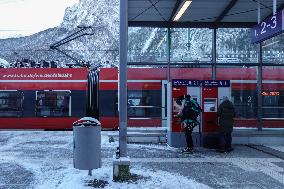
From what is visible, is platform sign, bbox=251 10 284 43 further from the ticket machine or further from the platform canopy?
the ticket machine

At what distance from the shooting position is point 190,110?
38.2ft

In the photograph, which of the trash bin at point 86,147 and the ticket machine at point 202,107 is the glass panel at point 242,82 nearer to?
the ticket machine at point 202,107

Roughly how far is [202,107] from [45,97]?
9082mm

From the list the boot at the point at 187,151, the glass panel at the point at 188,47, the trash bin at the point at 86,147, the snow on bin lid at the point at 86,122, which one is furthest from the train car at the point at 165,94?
the trash bin at the point at 86,147

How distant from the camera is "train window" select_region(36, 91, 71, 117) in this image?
1908 cm

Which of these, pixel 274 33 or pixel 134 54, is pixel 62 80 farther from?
pixel 274 33

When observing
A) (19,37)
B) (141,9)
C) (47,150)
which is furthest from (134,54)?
(19,37)

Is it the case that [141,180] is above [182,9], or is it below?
below

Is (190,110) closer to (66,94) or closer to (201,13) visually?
(201,13)

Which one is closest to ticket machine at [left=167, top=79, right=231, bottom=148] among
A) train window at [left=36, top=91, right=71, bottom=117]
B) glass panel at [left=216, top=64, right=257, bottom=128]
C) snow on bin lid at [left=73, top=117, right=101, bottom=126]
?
glass panel at [left=216, top=64, right=257, bottom=128]

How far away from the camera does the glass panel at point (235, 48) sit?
14.3m

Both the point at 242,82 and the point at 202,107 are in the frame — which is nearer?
the point at 202,107

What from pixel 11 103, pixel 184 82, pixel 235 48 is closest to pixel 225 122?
pixel 184 82

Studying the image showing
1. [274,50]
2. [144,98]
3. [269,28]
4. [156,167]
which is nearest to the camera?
[156,167]
